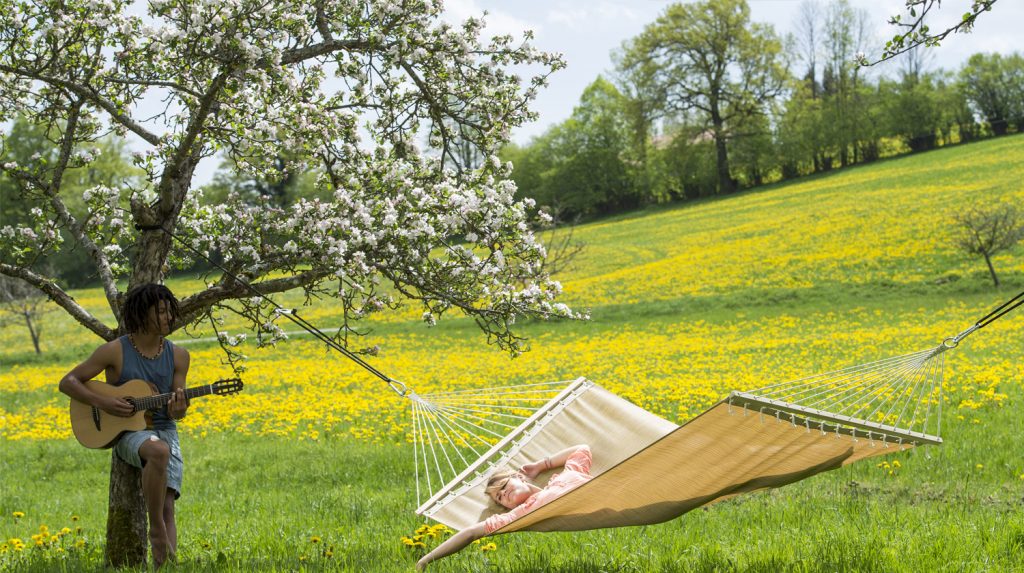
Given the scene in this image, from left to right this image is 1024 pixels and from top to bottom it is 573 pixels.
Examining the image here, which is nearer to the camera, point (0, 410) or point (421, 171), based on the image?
point (421, 171)

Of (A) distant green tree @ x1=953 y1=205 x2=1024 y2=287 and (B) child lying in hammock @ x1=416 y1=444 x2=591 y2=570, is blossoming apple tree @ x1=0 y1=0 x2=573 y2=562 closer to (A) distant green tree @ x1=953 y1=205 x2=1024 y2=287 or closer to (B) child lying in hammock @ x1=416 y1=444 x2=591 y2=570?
(B) child lying in hammock @ x1=416 y1=444 x2=591 y2=570

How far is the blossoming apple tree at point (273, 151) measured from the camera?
17.6ft

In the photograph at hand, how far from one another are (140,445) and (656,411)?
785 centimetres

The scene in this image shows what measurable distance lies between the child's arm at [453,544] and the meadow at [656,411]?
372 mm

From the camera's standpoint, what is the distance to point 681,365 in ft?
53.8

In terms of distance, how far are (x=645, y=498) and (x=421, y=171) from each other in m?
3.34

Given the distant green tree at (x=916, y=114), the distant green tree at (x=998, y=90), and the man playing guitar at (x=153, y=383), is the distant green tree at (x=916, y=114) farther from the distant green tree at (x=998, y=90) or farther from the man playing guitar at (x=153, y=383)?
the man playing guitar at (x=153, y=383)

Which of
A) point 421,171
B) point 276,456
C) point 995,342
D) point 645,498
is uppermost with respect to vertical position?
point 421,171

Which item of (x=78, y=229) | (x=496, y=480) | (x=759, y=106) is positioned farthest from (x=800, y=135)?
(x=78, y=229)

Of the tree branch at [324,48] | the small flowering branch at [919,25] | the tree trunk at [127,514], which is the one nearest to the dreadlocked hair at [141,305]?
the tree trunk at [127,514]

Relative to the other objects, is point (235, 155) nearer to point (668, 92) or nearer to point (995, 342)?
point (995, 342)

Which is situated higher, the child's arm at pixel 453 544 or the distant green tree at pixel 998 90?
the distant green tree at pixel 998 90

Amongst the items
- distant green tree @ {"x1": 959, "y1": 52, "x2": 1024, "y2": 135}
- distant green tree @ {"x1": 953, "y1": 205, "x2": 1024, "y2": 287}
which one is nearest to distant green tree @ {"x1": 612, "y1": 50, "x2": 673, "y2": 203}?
distant green tree @ {"x1": 959, "y1": 52, "x2": 1024, "y2": 135}

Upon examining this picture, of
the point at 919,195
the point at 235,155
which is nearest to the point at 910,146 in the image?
the point at 919,195
